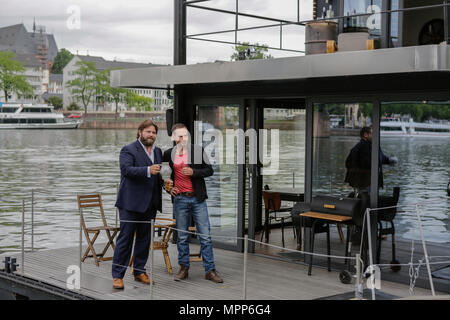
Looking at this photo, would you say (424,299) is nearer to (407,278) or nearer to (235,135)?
(407,278)

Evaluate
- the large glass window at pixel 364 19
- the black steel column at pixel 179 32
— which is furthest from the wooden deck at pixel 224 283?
the large glass window at pixel 364 19

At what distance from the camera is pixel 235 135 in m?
9.45

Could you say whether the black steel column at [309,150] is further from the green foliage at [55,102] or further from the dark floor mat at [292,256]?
the green foliage at [55,102]

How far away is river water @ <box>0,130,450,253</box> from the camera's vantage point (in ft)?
25.5

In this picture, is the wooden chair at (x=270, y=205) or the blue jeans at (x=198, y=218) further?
the wooden chair at (x=270, y=205)

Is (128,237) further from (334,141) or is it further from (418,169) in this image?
(418,169)

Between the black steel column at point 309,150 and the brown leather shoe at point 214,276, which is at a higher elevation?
the black steel column at point 309,150

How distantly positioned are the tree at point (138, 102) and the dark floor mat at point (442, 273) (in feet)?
383

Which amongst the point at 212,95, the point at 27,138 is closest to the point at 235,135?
the point at 212,95

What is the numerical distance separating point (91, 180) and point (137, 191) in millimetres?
30696

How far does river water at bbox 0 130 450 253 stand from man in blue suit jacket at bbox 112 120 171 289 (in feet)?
7.64

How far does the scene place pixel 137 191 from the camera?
7.10m

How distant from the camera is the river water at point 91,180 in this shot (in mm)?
7762

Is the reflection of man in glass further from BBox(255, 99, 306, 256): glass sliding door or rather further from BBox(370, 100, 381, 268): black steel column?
BBox(255, 99, 306, 256): glass sliding door
